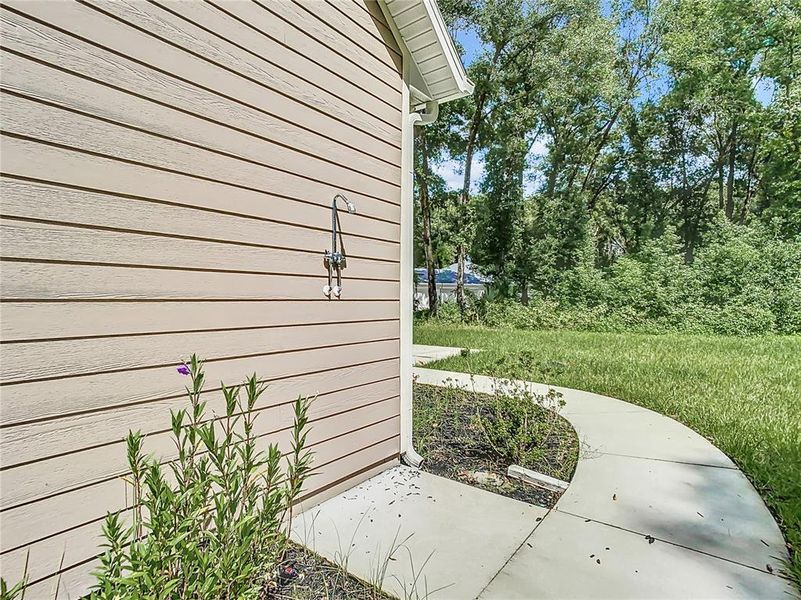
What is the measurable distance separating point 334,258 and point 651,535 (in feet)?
6.97

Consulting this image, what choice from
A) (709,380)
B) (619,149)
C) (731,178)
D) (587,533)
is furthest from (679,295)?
(587,533)

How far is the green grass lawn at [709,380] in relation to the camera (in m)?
2.74

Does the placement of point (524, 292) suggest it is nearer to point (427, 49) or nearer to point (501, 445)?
point (501, 445)

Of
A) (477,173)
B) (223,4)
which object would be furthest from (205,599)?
(477,173)

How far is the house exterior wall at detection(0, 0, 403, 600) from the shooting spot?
1402 mm

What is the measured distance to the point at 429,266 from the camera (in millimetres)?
13375

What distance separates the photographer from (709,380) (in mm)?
4922

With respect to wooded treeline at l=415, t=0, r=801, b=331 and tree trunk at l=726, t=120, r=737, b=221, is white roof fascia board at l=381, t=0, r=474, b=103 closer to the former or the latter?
wooded treeline at l=415, t=0, r=801, b=331

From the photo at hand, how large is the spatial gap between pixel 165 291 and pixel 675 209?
16.6m

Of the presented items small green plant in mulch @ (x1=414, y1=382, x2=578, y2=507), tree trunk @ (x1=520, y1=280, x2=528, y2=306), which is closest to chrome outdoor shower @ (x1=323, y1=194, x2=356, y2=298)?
small green plant in mulch @ (x1=414, y1=382, x2=578, y2=507)

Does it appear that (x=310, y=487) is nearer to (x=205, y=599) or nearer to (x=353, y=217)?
(x=205, y=599)

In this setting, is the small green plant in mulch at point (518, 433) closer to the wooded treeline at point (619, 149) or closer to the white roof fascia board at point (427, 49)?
the white roof fascia board at point (427, 49)

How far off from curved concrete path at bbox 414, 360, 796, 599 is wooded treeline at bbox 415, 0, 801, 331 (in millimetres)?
9865

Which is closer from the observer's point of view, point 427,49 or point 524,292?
point 427,49
